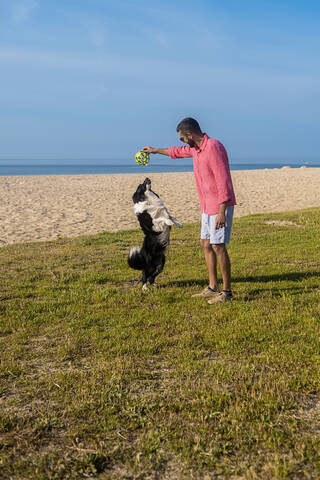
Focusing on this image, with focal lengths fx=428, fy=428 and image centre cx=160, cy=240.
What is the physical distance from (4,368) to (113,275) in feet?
12.7

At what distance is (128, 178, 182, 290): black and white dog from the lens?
6.71 metres

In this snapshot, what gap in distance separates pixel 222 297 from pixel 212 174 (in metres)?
1.84

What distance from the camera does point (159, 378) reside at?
13.8 ft

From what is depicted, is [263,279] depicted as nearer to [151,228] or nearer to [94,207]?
[151,228]

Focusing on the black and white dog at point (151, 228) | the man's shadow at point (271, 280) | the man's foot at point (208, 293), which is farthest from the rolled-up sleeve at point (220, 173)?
the man's shadow at point (271, 280)

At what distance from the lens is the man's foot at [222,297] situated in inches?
252

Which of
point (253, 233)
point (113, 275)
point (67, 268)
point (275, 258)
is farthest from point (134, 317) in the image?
point (253, 233)

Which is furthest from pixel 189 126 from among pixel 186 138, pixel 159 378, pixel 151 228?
pixel 159 378

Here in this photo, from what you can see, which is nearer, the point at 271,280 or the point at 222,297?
the point at 222,297

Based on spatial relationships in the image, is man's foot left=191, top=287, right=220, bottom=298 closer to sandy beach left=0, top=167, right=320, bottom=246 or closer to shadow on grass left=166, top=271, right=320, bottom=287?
shadow on grass left=166, top=271, right=320, bottom=287

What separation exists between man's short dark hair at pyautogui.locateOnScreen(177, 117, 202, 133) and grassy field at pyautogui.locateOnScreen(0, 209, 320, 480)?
2538 millimetres

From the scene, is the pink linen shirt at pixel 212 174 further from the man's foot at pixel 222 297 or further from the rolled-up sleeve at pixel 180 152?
the man's foot at pixel 222 297

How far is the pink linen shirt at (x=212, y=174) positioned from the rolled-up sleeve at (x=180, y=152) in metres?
0.10

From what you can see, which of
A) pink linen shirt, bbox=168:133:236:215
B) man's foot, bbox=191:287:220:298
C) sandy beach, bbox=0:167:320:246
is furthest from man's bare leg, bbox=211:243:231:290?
sandy beach, bbox=0:167:320:246
